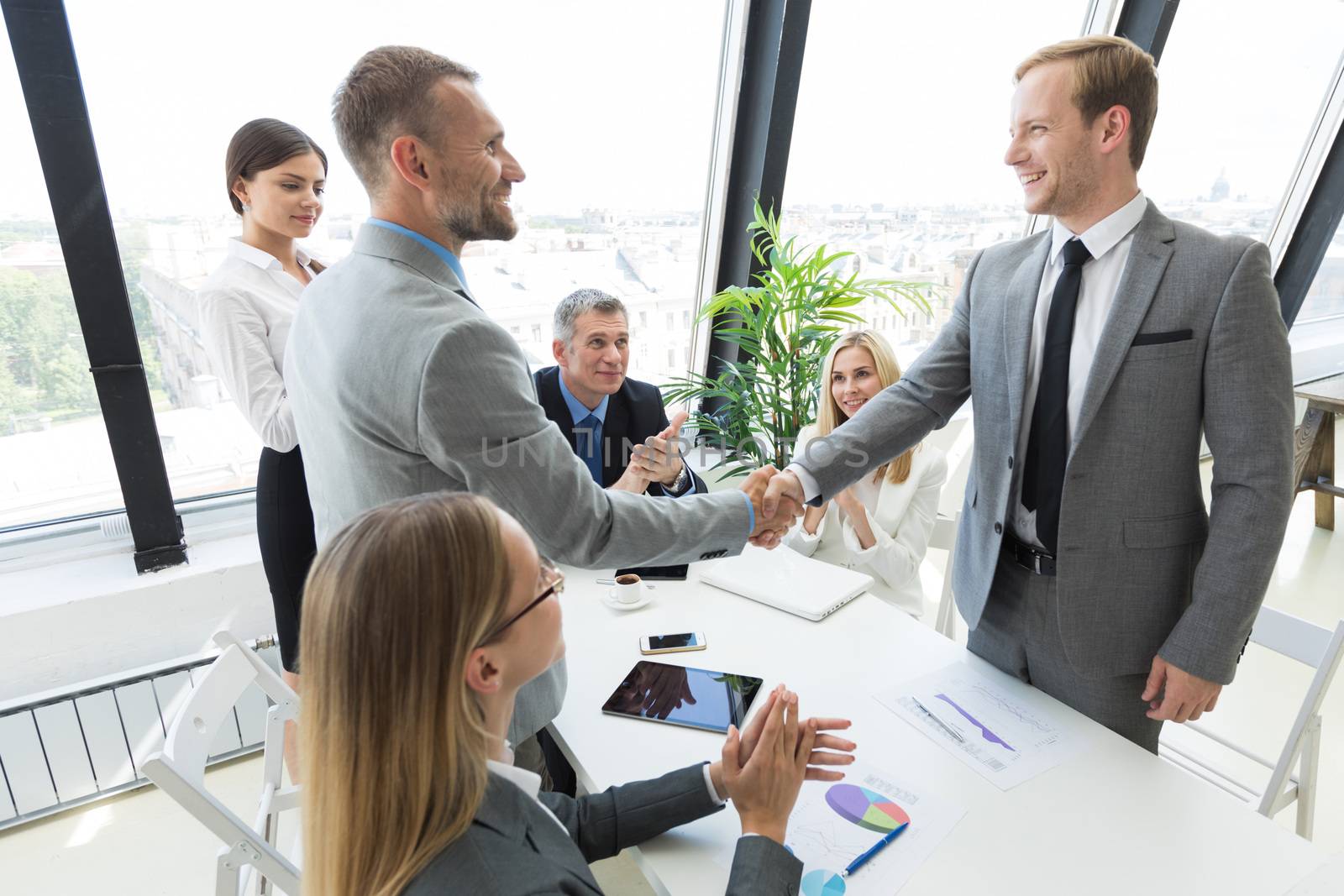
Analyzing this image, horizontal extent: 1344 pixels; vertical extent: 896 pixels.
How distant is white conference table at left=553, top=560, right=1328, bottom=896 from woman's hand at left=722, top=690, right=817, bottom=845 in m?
0.11

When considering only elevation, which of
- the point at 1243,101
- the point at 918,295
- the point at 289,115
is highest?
the point at 1243,101

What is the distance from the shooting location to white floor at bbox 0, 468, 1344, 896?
2051 mm

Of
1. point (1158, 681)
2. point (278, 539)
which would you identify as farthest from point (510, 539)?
point (278, 539)

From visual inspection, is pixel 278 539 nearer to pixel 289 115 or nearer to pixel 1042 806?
pixel 289 115

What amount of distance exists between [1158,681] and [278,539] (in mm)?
2092

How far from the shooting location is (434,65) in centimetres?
122

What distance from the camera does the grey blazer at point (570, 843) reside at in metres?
0.77

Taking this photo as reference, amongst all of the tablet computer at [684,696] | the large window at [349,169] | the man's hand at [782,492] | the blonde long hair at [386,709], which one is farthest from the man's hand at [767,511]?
the large window at [349,169]

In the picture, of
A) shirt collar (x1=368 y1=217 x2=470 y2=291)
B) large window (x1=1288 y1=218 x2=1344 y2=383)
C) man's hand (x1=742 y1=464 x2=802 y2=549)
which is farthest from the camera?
large window (x1=1288 y1=218 x2=1344 y2=383)

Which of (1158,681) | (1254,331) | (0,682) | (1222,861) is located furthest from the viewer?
(0,682)

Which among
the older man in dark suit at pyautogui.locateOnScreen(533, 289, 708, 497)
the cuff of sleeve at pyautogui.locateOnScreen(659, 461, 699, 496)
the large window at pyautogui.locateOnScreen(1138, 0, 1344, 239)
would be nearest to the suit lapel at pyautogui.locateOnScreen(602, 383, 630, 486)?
the older man in dark suit at pyautogui.locateOnScreen(533, 289, 708, 497)

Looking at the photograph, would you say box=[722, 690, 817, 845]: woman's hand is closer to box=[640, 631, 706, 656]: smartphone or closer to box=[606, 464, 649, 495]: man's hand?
box=[640, 631, 706, 656]: smartphone

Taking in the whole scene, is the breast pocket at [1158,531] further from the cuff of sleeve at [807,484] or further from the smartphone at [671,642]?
the smartphone at [671,642]

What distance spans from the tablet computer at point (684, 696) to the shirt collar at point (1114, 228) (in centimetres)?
106
